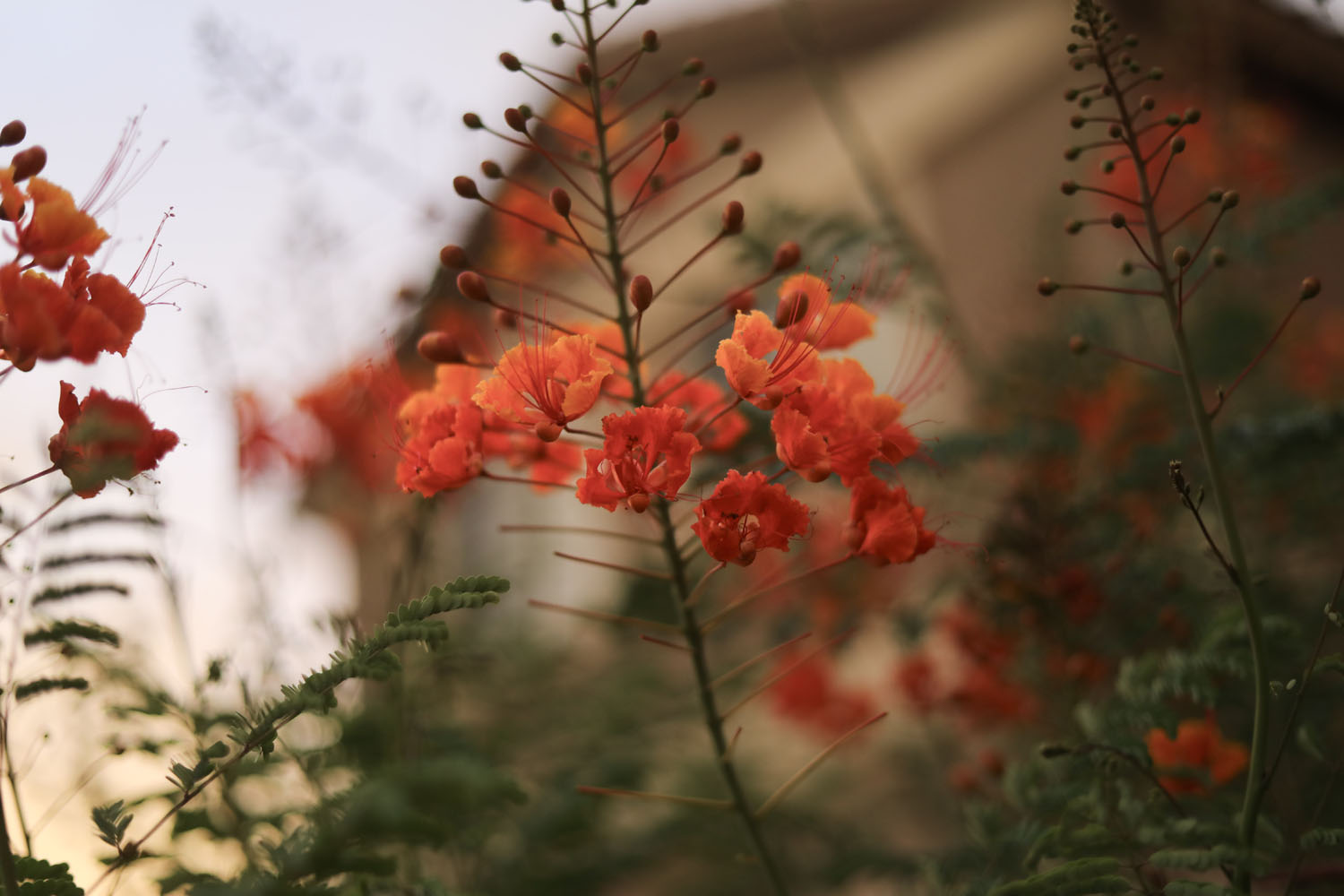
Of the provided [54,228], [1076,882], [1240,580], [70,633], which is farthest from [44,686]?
[1240,580]

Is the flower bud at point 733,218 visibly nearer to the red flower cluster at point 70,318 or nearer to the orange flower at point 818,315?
the orange flower at point 818,315

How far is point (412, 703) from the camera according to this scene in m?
1.81

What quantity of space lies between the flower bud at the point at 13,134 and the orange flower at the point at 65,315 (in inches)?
6.4

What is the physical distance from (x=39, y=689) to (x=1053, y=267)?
2.92m

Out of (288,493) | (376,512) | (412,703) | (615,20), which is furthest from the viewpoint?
(376,512)

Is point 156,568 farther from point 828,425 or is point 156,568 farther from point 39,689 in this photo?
point 828,425

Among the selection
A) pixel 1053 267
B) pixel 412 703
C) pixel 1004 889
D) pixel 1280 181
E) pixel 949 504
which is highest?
pixel 1280 181

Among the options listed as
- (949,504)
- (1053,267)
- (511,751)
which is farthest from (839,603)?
(1053,267)

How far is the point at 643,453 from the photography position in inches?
42.6

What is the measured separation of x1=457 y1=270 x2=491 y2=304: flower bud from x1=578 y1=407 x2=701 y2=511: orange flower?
0.24 m

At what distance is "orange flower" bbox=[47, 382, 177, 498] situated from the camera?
0.93m

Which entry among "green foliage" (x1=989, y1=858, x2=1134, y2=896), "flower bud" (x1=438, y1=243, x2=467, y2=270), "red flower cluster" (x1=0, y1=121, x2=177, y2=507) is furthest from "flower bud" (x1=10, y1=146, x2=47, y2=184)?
"green foliage" (x1=989, y1=858, x2=1134, y2=896)

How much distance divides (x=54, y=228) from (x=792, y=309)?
79 cm

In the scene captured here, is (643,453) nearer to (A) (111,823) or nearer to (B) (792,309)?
(B) (792,309)
